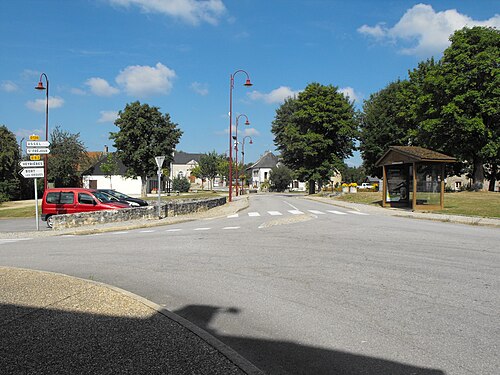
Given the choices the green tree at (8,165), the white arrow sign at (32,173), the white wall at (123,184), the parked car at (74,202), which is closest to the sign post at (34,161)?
the white arrow sign at (32,173)

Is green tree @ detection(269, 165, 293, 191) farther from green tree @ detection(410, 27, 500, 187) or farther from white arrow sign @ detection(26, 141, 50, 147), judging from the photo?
white arrow sign @ detection(26, 141, 50, 147)

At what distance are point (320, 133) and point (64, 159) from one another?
3466 cm

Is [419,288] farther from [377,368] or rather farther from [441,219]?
[441,219]

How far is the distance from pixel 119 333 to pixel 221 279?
3153 millimetres

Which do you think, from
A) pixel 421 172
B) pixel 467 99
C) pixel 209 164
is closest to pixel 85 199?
pixel 421 172

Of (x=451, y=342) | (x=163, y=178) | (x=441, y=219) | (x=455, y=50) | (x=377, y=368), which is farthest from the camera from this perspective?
(x=163, y=178)

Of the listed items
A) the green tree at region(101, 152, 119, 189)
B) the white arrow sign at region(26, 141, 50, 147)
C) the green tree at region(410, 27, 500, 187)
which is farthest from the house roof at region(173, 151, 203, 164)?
the white arrow sign at region(26, 141, 50, 147)

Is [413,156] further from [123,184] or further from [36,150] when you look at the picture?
[123,184]

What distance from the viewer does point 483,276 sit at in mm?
7250

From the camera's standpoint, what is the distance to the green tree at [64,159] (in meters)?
56.5

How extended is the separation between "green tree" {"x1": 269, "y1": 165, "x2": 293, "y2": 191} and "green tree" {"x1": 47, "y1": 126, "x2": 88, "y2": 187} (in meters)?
38.9

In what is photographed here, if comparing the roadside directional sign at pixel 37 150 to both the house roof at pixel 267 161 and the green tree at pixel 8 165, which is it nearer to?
the green tree at pixel 8 165

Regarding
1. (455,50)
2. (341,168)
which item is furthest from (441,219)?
(341,168)

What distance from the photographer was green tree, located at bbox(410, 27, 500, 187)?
119 feet
